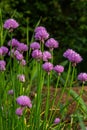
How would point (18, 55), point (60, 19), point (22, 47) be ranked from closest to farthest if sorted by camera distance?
1. point (18, 55)
2. point (22, 47)
3. point (60, 19)

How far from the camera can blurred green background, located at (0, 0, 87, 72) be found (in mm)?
6699

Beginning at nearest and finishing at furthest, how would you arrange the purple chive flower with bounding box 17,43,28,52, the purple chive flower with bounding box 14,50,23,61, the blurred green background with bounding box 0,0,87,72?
the purple chive flower with bounding box 14,50,23,61, the purple chive flower with bounding box 17,43,28,52, the blurred green background with bounding box 0,0,87,72

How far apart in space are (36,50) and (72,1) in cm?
471

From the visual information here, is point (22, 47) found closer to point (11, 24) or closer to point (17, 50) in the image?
point (17, 50)

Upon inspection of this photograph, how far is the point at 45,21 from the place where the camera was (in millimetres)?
7129

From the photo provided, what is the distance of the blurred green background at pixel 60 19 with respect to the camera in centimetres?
670

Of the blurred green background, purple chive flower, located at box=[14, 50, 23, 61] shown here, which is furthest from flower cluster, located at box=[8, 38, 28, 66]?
the blurred green background

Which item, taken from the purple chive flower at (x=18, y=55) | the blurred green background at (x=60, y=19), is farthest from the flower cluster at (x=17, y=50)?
the blurred green background at (x=60, y=19)

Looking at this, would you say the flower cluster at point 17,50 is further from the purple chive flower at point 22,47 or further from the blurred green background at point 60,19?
the blurred green background at point 60,19

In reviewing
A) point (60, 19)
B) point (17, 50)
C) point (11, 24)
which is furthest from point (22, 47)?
point (60, 19)

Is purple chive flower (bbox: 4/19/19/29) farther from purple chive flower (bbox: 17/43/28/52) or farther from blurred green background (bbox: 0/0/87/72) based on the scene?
blurred green background (bbox: 0/0/87/72)

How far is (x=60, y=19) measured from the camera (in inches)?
276

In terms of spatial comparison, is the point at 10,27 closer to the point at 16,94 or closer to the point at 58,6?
the point at 16,94

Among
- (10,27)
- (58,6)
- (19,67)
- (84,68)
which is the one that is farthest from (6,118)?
(58,6)
